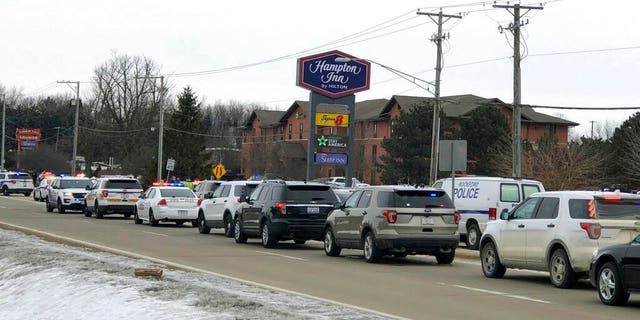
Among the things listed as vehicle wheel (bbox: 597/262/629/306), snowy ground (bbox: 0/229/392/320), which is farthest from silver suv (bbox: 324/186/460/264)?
vehicle wheel (bbox: 597/262/629/306)

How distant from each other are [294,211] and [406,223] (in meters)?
5.10

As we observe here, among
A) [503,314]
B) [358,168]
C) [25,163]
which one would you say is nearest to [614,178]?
[358,168]

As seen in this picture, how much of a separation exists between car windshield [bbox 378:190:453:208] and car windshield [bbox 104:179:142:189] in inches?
889

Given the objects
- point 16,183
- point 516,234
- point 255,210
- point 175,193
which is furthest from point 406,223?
point 16,183

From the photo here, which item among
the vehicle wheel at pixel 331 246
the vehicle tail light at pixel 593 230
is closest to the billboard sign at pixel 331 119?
the vehicle wheel at pixel 331 246

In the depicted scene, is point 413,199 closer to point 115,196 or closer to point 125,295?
point 125,295

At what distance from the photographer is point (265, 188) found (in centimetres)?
2719

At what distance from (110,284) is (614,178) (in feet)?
192

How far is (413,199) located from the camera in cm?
2175

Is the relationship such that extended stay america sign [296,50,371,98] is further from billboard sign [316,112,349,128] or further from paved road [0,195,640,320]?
paved road [0,195,640,320]

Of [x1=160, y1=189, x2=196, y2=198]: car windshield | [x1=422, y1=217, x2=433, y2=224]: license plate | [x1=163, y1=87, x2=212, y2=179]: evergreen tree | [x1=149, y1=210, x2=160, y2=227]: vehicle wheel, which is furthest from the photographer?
[x1=163, y1=87, x2=212, y2=179]: evergreen tree

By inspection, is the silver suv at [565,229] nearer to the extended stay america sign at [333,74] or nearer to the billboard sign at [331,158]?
the billboard sign at [331,158]

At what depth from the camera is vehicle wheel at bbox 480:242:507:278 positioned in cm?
1878

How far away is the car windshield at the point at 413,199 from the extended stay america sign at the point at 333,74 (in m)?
26.2
